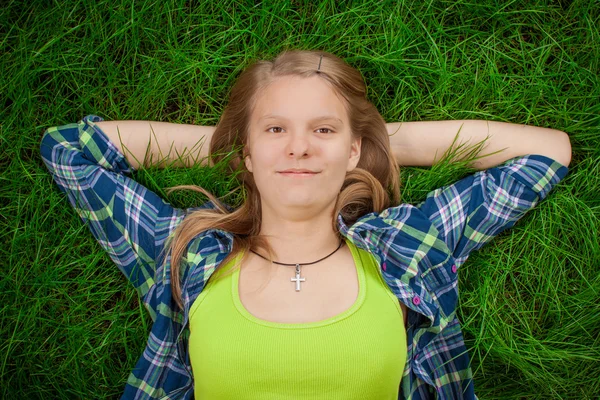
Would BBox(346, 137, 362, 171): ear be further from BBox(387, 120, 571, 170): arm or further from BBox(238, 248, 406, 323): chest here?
BBox(238, 248, 406, 323): chest

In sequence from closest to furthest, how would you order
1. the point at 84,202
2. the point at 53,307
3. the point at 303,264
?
the point at 303,264, the point at 84,202, the point at 53,307

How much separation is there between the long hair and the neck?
2.3 inches

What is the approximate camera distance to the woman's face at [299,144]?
2340 mm

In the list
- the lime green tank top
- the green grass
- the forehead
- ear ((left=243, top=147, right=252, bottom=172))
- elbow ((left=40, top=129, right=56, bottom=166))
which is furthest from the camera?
the green grass

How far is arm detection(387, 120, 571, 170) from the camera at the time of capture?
2.78m

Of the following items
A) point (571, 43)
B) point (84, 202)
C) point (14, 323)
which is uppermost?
point (571, 43)

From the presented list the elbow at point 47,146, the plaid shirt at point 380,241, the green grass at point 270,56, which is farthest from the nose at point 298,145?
the elbow at point 47,146

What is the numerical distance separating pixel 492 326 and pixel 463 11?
6.10 feet

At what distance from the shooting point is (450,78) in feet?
10.0

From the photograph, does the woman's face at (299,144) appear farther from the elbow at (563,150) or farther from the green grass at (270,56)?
the elbow at (563,150)

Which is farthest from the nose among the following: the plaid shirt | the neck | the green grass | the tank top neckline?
the green grass

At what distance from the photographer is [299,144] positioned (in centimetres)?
232

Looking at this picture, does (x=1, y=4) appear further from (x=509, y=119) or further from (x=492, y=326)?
(x=492, y=326)

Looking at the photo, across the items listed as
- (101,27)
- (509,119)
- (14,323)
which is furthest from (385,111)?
(14,323)
